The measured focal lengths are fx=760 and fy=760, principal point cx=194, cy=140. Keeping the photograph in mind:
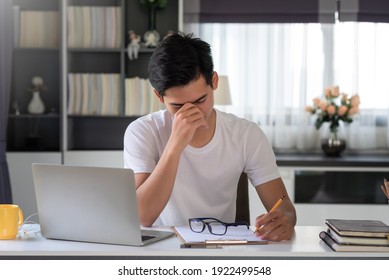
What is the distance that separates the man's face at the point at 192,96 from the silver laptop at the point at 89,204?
52cm

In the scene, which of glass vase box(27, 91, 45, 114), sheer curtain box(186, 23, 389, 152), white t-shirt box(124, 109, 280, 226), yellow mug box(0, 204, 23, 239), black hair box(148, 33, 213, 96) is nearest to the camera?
yellow mug box(0, 204, 23, 239)

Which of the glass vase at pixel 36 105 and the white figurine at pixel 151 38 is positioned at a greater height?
the white figurine at pixel 151 38

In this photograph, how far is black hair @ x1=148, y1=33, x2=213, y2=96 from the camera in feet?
8.21

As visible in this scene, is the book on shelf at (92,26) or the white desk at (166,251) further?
the book on shelf at (92,26)

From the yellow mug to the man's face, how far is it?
2.10 feet

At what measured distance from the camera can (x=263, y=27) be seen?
17.4ft

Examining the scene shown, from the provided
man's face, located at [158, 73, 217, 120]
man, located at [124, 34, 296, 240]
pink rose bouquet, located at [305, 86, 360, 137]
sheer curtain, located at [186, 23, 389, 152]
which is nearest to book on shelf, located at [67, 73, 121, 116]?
sheer curtain, located at [186, 23, 389, 152]

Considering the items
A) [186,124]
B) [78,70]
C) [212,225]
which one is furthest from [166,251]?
[78,70]

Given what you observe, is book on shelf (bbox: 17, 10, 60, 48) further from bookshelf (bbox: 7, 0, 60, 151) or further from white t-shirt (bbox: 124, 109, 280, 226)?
white t-shirt (bbox: 124, 109, 280, 226)

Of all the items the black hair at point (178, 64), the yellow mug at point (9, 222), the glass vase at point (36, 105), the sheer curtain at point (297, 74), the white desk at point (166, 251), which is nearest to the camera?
the white desk at point (166, 251)

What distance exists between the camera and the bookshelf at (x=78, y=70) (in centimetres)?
504

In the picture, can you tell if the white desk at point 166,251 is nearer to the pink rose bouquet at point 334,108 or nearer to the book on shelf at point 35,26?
the pink rose bouquet at point 334,108

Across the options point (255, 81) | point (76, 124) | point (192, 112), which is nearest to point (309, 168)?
point (255, 81)

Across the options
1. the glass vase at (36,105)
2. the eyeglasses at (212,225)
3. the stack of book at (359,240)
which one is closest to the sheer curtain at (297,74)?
the glass vase at (36,105)
